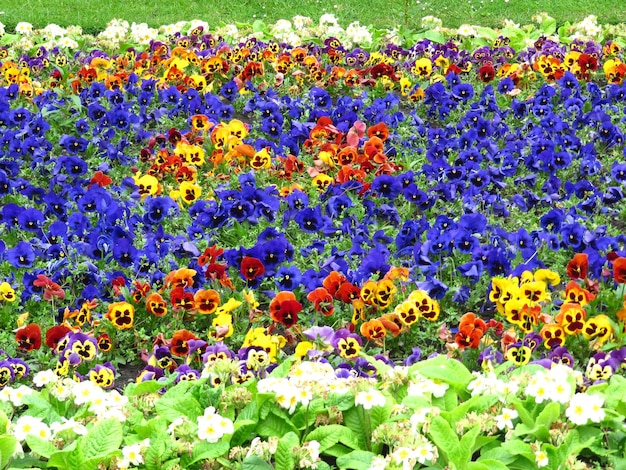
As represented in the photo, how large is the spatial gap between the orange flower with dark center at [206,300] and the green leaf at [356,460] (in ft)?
5.20

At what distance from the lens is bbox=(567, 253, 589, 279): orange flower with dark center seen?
450cm

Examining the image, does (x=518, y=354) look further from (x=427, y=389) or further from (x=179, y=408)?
(x=179, y=408)

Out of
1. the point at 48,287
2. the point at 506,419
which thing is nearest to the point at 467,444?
the point at 506,419

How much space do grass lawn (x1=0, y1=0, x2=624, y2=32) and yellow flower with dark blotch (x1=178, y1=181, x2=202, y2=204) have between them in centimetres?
557

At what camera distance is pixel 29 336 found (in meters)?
4.39

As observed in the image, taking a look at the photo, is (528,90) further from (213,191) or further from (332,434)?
(332,434)

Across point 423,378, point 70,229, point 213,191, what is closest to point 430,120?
point 213,191

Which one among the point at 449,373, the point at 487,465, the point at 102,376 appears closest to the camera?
the point at 487,465

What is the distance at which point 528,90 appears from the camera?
7.91 metres

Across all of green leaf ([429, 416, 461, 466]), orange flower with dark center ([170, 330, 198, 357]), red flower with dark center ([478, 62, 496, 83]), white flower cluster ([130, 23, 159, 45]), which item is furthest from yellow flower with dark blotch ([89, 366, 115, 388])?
white flower cluster ([130, 23, 159, 45])

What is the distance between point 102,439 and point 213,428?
0.35m

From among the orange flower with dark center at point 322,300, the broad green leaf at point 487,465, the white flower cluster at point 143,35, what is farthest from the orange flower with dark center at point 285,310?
the white flower cluster at point 143,35

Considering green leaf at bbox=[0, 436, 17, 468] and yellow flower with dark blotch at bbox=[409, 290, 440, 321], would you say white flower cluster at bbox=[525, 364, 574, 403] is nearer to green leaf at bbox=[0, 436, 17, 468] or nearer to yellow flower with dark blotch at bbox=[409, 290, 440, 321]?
yellow flower with dark blotch at bbox=[409, 290, 440, 321]

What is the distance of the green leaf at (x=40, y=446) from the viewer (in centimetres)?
310
